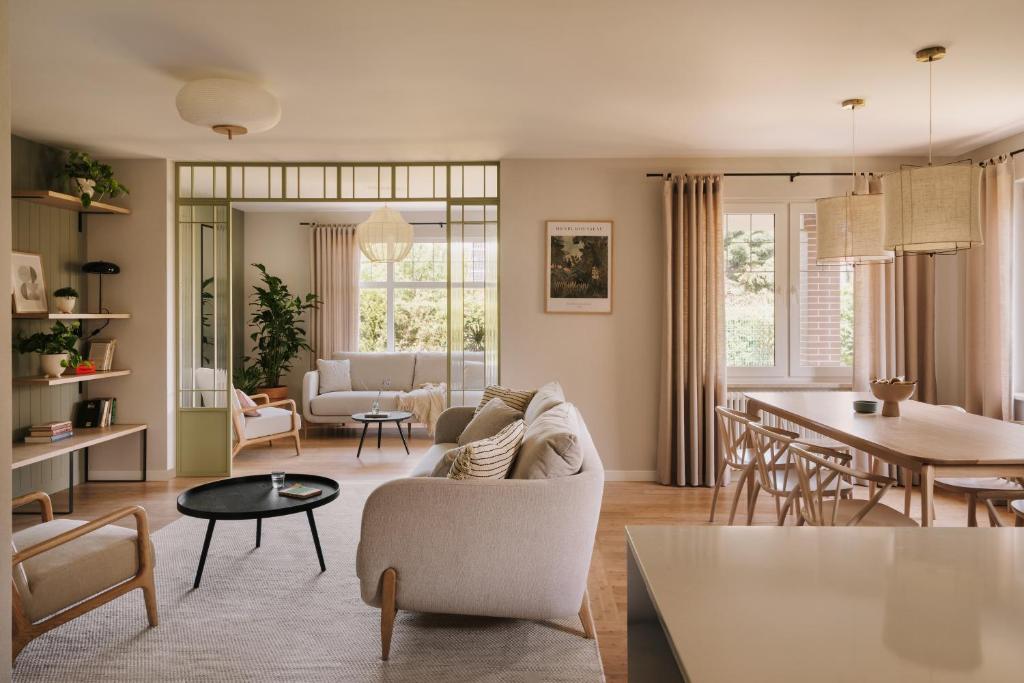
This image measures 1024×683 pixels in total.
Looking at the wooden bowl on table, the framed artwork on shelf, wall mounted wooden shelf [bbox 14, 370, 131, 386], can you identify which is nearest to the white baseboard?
the wooden bowl on table

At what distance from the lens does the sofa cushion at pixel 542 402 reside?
338 cm

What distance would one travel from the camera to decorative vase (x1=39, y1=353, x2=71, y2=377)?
170 inches

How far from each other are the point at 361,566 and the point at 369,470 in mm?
3337

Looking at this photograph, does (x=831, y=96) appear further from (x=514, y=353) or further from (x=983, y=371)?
(x=514, y=353)

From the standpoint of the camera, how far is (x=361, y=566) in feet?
7.69

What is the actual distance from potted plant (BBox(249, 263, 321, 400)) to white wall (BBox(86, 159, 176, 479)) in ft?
6.67

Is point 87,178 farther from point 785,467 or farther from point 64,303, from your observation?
point 785,467

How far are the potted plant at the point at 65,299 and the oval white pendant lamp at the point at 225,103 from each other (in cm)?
191

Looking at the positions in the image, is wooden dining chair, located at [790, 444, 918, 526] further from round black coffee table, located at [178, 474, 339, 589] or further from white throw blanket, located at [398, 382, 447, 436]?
white throw blanket, located at [398, 382, 447, 436]

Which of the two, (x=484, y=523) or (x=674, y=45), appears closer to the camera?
(x=484, y=523)

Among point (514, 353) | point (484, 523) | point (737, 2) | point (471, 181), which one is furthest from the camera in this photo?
point (471, 181)

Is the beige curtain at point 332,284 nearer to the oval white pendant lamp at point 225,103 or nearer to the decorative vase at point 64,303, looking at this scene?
the decorative vase at point 64,303

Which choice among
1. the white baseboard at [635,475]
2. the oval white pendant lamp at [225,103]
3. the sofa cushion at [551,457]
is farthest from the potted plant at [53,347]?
the white baseboard at [635,475]

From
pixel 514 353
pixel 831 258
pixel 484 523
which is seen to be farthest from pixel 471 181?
pixel 484 523
